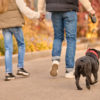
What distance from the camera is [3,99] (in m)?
5.25

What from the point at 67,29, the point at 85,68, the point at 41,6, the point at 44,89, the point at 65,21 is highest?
the point at 41,6

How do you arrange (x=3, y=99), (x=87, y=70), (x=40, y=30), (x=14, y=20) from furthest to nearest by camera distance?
1. (x=40, y=30)
2. (x=14, y=20)
3. (x=87, y=70)
4. (x=3, y=99)

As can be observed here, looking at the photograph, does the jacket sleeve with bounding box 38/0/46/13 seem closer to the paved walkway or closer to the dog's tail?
the paved walkway

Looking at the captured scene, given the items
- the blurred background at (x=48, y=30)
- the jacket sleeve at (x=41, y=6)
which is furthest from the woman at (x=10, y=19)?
the blurred background at (x=48, y=30)

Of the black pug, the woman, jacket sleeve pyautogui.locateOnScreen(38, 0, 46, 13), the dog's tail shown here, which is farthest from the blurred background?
the dog's tail

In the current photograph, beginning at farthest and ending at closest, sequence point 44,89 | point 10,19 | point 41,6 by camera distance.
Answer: point 41,6
point 10,19
point 44,89

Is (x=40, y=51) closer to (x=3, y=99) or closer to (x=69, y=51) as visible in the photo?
(x=69, y=51)

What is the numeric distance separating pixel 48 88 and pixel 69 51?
1.14 m

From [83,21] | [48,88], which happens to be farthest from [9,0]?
[83,21]

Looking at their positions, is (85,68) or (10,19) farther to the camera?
(10,19)

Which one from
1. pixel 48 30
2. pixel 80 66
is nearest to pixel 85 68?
pixel 80 66

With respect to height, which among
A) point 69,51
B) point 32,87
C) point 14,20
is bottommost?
point 32,87

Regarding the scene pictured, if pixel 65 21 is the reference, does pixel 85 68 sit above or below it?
below

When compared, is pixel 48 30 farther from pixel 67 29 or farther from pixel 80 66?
pixel 80 66
